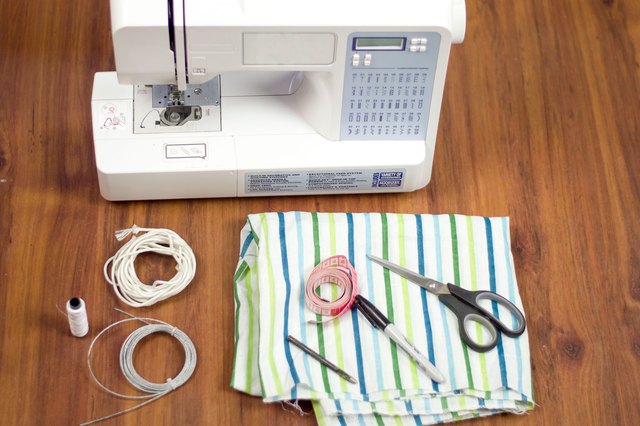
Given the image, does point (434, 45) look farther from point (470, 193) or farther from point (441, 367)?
point (441, 367)

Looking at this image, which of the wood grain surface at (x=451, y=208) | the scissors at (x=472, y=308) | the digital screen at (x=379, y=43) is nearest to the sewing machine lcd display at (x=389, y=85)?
the digital screen at (x=379, y=43)

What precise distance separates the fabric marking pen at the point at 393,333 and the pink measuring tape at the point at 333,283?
20 mm

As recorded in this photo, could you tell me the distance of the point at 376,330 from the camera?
5.48 feet

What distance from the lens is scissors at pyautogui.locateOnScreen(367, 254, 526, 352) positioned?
165 centimetres

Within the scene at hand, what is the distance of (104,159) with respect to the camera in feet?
5.78

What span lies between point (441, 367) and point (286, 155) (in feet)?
1.45

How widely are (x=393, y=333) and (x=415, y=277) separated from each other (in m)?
0.11

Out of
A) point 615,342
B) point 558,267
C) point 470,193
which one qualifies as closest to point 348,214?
point 470,193

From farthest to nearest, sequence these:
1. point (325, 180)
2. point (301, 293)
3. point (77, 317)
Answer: point (325, 180) < point (301, 293) < point (77, 317)

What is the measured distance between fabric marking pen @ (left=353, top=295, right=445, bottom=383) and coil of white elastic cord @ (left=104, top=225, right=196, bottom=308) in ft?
0.92

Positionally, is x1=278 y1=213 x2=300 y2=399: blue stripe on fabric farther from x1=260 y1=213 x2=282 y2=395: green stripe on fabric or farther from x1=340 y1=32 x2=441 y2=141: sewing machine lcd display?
x1=340 y1=32 x2=441 y2=141: sewing machine lcd display

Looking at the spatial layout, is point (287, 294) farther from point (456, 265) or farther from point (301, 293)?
point (456, 265)

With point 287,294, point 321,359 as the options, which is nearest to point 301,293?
point 287,294

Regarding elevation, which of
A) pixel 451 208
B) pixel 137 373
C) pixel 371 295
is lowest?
pixel 137 373
